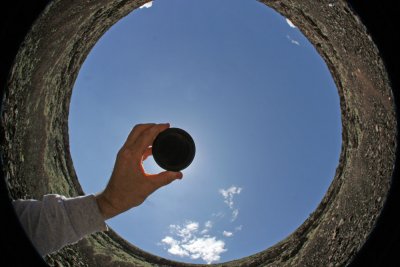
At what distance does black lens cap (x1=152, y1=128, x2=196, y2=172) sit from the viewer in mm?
2189

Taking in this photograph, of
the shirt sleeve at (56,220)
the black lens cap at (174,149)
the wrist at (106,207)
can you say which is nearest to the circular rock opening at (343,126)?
the shirt sleeve at (56,220)

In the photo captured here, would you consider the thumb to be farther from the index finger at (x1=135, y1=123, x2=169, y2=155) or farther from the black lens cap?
the black lens cap

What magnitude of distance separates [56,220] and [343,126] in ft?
7.82

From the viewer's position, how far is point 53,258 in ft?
7.91

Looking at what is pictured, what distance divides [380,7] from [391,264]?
0.98 metres

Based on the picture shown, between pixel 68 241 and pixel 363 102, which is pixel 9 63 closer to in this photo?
pixel 68 241

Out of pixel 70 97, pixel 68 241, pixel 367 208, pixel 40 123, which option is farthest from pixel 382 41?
pixel 70 97

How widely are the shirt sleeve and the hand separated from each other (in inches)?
2.8

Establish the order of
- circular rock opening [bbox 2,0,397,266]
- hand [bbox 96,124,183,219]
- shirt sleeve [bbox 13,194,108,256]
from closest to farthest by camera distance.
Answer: shirt sleeve [bbox 13,194,108,256] < hand [bbox 96,124,183,219] < circular rock opening [bbox 2,0,397,266]

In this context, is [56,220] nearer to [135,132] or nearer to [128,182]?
[128,182]

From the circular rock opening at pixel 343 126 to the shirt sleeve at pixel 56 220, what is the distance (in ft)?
2.17

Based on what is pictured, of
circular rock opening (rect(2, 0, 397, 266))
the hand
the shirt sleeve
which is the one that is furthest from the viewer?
circular rock opening (rect(2, 0, 397, 266))

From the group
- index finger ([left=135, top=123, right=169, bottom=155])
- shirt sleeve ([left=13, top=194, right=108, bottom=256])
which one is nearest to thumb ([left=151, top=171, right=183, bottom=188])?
index finger ([left=135, top=123, right=169, bottom=155])

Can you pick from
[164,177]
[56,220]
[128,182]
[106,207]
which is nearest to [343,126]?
[164,177]
